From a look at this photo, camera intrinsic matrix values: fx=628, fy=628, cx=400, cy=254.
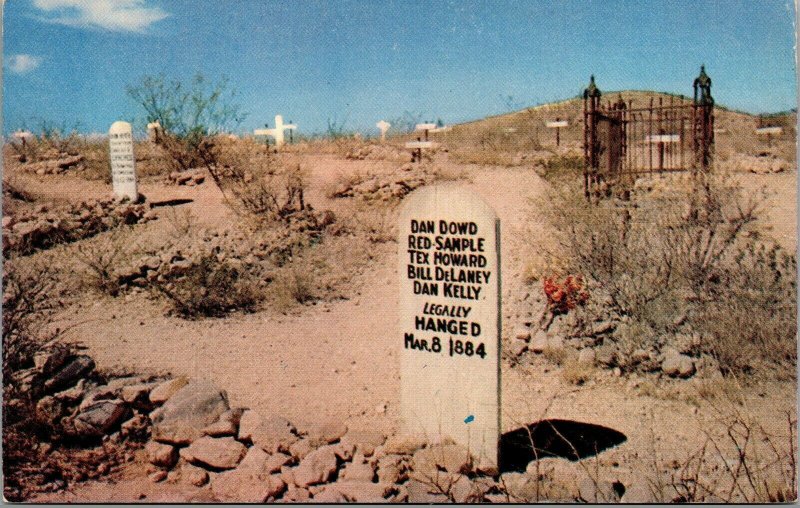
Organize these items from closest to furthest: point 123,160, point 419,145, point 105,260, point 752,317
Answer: point 752,317 → point 105,260 → point 123,160 → point 419,145

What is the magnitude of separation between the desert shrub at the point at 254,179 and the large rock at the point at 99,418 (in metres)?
5.46

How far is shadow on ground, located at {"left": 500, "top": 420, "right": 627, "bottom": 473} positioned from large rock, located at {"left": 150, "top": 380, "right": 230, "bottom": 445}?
189 centimetres

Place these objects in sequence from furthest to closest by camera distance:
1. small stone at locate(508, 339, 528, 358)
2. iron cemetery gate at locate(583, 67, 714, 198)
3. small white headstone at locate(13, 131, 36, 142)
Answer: small white headstone at locate(13, 131, 36, 142), iron cemetery gate at locate(583, 67, 714, 198), small stone at locate(508, 339, 528, 358)

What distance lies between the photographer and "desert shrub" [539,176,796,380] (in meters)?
4.88

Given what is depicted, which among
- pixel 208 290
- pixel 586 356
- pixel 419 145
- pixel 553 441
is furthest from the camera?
pixel 419 145

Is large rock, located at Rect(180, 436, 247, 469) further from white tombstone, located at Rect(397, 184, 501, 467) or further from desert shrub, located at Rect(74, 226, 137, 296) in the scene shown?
desert shrub, located at Rect(74, 226, 137, 296)

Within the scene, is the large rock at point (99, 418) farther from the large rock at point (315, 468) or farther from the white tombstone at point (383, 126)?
the white tombstone at point (383, 126)

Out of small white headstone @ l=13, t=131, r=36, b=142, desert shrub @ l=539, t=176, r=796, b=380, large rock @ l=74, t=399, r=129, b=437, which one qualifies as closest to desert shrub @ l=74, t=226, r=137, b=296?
large rock @ l=74, t=399, r=129, b=437

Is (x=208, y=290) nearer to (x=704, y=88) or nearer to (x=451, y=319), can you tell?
(x=451, y=319)

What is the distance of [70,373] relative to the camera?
4.61 m

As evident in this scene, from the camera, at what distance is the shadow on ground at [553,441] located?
12.8ft

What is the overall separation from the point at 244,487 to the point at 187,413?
774 millimetres

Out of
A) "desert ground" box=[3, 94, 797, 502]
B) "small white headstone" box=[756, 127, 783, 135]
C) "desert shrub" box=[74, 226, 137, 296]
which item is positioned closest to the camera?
"desert ground" box=[3, 94, 797, 502]

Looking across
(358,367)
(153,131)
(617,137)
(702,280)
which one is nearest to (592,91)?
(617,137)
